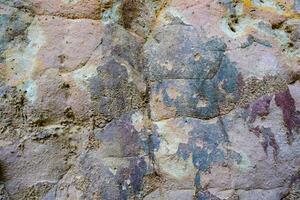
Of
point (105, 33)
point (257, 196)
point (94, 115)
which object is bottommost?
point (257, 196)

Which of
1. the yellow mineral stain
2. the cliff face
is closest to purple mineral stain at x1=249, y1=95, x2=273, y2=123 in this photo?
the cliff face

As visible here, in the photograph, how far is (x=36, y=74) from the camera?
1316mm

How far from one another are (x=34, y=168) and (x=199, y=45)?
554mm

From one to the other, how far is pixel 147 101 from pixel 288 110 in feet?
1.26

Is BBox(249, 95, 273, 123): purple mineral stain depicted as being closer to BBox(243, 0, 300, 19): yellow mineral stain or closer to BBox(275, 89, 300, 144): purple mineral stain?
BBox(275, 89, 300, 144): purple mineral stain

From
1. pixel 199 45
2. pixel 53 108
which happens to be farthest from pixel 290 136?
pixel 53 108

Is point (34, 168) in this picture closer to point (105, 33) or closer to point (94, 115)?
point (94, 115)

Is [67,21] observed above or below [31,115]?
above

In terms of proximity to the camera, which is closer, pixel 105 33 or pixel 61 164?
pixel 61 164

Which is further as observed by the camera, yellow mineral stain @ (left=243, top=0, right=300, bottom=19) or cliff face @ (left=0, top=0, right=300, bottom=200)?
yellow mineral stain @ (left=243, top=0, right=300, bottom=19)

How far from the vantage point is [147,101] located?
4.51 ft

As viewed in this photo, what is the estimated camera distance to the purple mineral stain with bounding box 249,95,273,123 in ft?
4.48

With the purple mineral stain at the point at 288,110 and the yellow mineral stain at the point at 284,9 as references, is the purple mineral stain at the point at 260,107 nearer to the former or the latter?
the purple mineral stain at the point at 288,110

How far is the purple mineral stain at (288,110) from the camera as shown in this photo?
137cm
